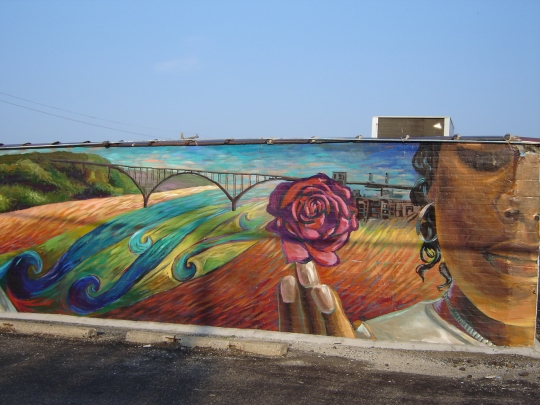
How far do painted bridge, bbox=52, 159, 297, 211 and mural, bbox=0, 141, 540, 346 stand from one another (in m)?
0.02

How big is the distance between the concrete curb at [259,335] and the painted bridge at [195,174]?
1.96 metres

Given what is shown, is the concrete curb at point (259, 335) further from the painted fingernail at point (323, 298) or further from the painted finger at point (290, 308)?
the painted fingernail at point (323, 298)

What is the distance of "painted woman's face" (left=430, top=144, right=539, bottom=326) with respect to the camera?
26.4 ft

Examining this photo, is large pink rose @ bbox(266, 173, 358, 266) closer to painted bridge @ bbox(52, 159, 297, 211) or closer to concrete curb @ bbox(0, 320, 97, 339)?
painted bridge @ bbox(52, 159, 297, 211)

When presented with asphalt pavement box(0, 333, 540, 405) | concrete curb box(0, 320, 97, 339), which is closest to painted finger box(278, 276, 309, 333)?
asphalt pavement box(0, 333, 540, 405)

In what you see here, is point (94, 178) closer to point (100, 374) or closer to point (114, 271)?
point (114, 271)

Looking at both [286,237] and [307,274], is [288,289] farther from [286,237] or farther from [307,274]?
[286,237]

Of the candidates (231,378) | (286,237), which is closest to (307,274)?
(286,237)

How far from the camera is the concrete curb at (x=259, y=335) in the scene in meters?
8.16

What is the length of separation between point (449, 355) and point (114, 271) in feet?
18.2

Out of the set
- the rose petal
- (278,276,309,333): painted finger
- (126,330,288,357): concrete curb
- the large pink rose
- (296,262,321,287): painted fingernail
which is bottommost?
(126,330,288,357): concrete curb

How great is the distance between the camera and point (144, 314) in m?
9.98

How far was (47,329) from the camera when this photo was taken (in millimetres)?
9352

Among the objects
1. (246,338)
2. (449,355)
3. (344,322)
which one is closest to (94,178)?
(246,338)
